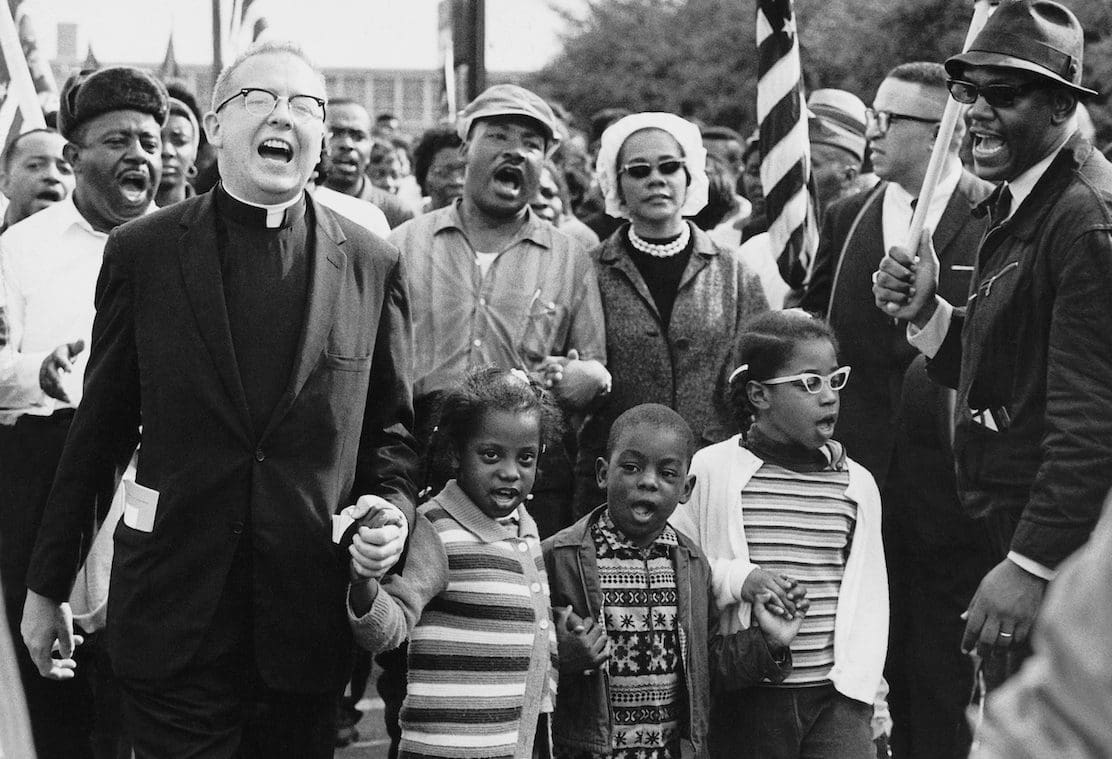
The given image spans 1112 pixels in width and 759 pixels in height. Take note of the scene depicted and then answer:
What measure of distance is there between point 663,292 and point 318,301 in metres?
2.27

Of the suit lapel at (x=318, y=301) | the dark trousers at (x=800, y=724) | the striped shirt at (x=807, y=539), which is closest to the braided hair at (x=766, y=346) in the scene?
the striped shirt at (x=807, y=539)

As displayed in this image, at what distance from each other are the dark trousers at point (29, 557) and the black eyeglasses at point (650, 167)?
225 cm

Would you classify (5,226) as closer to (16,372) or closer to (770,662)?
(16,372)

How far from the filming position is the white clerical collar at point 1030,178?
4.41 meters

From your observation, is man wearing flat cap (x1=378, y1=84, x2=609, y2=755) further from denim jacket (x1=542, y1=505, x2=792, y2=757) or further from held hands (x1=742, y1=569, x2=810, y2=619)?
held hands (x1=742, y1=569, x2=810, y2=619)

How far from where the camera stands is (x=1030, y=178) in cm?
443

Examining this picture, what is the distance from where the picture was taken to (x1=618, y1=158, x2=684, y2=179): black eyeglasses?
6336mm

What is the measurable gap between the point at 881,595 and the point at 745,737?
626 millimetres

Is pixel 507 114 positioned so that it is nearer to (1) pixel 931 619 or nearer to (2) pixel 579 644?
(2) pixel 579 644

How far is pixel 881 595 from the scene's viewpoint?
211 inches

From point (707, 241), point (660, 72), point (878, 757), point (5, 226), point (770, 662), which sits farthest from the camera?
point (660, 72)

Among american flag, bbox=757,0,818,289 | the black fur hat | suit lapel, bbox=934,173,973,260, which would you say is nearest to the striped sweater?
the black fur hat

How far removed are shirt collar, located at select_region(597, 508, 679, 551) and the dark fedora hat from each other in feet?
5.37

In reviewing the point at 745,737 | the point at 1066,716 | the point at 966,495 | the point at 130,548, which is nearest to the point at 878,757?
the point at 745,737
